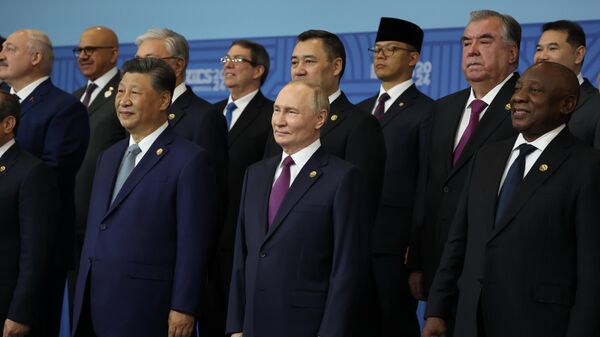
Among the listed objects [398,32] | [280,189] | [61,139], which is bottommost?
[280,189]

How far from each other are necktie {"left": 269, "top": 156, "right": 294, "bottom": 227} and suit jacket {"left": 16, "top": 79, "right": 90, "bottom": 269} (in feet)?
4.29

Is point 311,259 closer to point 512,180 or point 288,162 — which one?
point 288,162

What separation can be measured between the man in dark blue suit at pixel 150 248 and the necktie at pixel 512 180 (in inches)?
45.9

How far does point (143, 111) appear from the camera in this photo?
4383mm

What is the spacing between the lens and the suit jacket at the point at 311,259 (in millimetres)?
3848

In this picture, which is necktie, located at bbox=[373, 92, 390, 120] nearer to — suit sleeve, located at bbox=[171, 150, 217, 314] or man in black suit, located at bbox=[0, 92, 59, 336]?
suit sleeve, located at bbox=[171, 150, 217, 314]

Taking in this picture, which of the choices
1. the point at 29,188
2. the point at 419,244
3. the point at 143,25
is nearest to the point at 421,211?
the point at 419,244

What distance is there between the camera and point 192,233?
419 centimetres

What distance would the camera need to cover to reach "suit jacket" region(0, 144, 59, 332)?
179 inches

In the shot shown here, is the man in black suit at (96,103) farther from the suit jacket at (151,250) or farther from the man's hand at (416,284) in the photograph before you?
the man's hand at (416,284)

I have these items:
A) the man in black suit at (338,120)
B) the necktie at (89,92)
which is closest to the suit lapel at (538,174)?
the man in black suit at (338,120)

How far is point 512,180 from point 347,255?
25.0 inches

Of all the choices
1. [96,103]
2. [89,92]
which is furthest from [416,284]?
[89,92]

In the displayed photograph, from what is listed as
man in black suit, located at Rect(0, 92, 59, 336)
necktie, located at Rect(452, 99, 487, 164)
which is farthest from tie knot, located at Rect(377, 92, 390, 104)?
man in black suit, located at Rect(0, 92, 59, 336)
